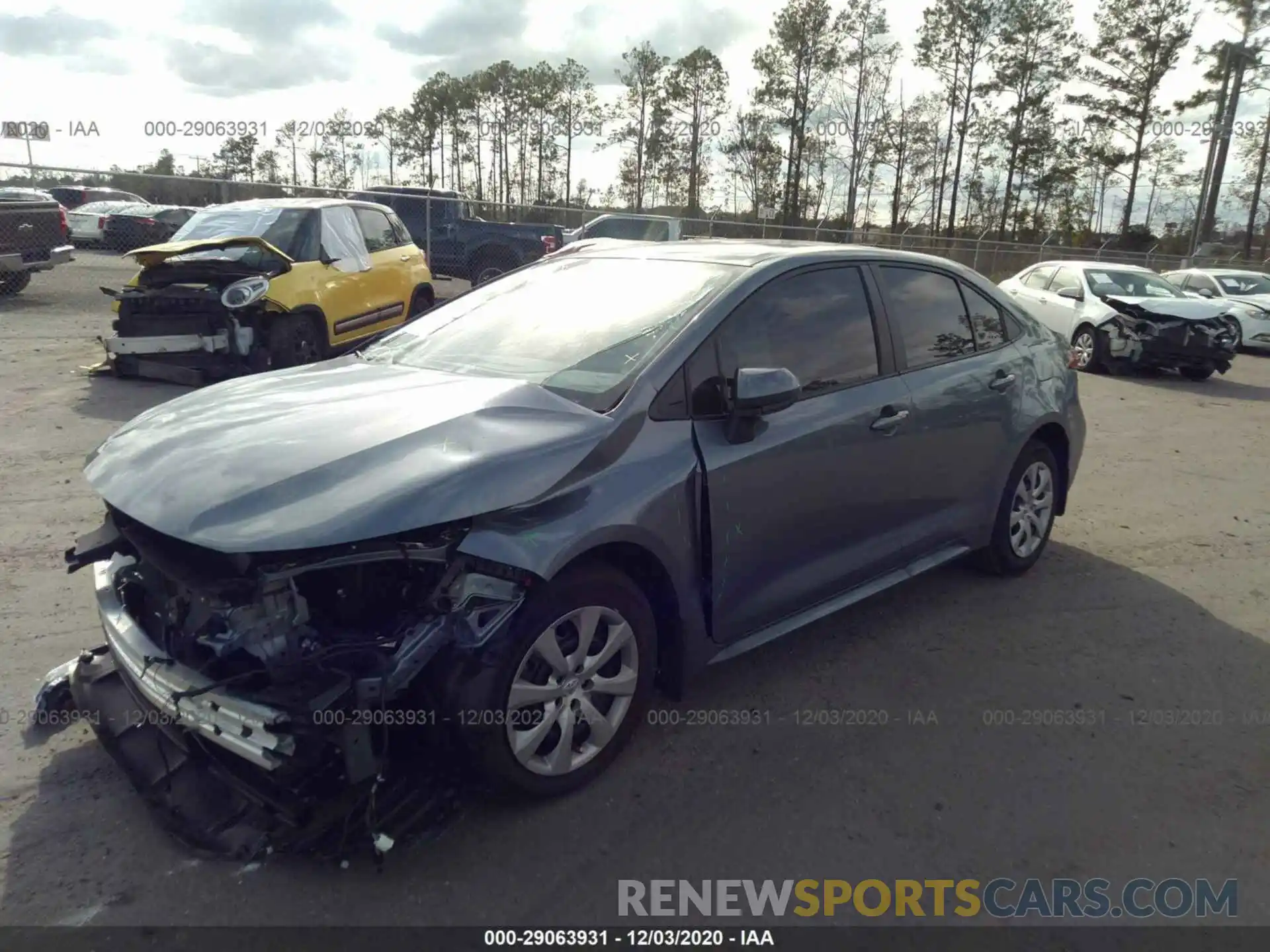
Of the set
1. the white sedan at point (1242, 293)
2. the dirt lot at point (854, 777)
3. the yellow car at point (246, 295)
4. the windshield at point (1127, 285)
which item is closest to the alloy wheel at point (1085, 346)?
the windshield at point (1127, 285)

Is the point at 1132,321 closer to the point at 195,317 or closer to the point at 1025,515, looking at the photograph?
the point at 1025,515

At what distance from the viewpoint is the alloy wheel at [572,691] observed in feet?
9.69

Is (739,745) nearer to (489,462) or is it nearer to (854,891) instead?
(854,891)

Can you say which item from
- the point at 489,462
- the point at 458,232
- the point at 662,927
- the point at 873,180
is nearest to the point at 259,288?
the point at 489,462

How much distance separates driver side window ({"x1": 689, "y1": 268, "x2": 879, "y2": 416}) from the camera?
11.6ft

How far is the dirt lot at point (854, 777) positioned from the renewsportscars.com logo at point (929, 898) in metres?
0.04

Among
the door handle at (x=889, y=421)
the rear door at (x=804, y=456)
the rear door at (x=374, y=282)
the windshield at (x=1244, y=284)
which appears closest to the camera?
the rear door at (x=804, y=456)

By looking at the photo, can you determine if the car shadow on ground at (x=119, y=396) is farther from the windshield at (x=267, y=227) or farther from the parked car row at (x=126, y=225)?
the parked car row at (x=126, y=225)

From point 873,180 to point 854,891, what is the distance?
4875 centimetres

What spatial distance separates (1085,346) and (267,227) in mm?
11561

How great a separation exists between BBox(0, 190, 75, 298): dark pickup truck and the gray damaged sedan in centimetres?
1310

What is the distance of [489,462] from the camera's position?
288 cm

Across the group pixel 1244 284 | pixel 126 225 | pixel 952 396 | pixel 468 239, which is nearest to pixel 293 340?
pixel 952 396

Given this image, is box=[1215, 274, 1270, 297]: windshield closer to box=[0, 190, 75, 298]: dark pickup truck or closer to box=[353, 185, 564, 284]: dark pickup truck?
box=[353, 185, 564, 284]: dark pickup truck
